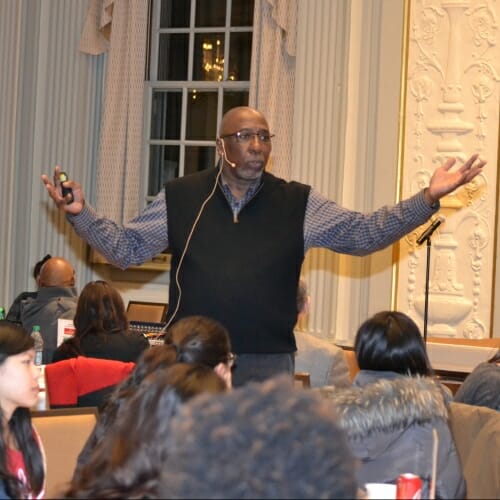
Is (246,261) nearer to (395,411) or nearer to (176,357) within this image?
(176,357)

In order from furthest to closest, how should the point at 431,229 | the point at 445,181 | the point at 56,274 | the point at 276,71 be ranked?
the point at 276,71 < the point at 431,229 < the point at 56,274 < the point at 445,181

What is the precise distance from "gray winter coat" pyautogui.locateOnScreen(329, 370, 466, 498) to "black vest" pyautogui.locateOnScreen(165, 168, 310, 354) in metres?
0.71

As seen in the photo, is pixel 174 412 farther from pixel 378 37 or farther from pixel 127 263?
pixel 378 37

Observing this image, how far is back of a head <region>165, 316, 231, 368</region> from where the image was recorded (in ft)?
8.05

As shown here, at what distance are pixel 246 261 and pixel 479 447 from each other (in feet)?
2.88

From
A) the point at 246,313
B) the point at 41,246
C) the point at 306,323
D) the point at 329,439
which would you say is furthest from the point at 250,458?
the point at 41,246

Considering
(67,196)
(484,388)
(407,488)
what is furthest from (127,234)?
(407,488)

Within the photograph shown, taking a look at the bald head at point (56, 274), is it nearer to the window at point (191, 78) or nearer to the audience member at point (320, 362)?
the audience member at point (320, 362)

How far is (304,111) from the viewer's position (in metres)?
6.96

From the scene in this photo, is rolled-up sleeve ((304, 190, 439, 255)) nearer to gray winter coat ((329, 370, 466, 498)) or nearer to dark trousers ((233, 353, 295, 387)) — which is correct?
dark trousers ((233, 353, 295, 387))

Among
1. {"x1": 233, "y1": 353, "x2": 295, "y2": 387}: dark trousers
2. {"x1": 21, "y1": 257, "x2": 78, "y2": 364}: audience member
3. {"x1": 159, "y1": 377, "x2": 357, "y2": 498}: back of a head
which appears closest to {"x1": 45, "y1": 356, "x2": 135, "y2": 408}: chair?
{"x1": 233, "y1": 353, "x2": 295, "y2": 387}: dark trousers

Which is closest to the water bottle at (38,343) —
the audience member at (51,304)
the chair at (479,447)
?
the audience member at (51,304)

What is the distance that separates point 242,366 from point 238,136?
0.72m

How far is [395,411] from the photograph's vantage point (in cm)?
233
